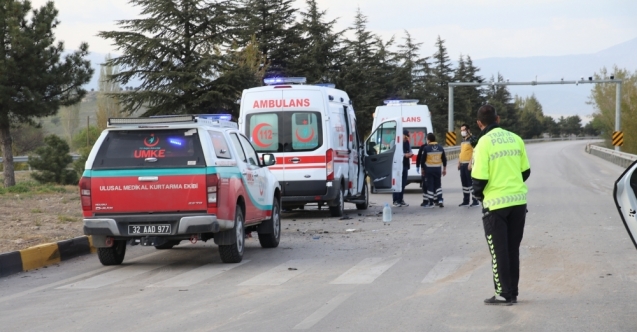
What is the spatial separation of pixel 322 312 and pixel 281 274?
9.01ft

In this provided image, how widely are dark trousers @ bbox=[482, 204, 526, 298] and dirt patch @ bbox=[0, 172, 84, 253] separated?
6988 millimetres

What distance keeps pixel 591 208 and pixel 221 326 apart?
48.3 ft

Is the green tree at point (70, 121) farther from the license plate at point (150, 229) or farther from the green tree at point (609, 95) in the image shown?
the license plate at point (150, 229)

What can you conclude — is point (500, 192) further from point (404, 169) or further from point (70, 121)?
point (70, 121)

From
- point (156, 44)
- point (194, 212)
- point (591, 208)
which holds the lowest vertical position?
point (591, 208)

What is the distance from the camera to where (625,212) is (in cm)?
714

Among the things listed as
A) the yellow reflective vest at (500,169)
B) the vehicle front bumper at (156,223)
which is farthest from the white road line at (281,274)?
the yellow reflective vest at (500,169)

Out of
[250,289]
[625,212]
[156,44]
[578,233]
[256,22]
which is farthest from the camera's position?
[256,22]

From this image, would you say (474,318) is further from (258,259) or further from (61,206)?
(61,206)

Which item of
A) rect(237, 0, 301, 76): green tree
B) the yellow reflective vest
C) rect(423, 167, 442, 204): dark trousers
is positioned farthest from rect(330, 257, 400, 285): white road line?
rect(237, 0, 301, 76): green tree

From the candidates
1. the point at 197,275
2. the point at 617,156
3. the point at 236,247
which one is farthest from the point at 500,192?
the point at 617,156

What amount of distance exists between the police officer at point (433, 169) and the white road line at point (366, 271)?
33.2 ft

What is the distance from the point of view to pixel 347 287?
9383mm

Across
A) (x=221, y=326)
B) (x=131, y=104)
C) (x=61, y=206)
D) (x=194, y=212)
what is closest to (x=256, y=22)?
(x=131, y=104)
